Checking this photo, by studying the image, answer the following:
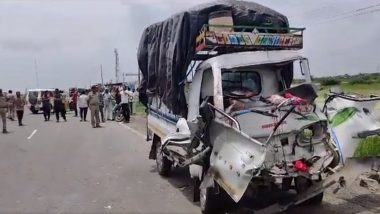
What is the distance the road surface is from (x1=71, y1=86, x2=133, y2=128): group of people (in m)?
7.55

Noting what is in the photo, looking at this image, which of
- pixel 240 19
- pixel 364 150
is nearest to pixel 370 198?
pixel 364 150

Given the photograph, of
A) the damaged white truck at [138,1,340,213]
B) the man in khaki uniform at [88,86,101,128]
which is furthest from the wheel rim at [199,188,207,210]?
the man in khaki uniform at [88,86,101,128]

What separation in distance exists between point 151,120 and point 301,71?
5040mm

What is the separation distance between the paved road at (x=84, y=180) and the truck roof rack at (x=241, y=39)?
2.63m

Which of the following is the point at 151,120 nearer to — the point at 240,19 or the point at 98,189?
the point at 98,189

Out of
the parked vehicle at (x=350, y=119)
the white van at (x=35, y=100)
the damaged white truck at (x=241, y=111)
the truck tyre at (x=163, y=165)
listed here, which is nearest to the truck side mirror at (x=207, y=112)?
the damaged white truck at (x=241, y=111)

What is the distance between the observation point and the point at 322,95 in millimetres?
8648

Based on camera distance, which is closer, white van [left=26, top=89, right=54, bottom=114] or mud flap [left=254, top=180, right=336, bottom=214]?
mud flap [left=254, top=180, right=336, bottom=214]

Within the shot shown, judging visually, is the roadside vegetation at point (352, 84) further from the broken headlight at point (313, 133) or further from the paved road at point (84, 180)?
the paved road at point (84, 180)

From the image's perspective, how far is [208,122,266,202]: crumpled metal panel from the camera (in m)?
6.14

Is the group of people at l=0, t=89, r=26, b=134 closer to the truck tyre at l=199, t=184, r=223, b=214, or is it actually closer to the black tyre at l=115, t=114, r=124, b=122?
the black tyre at l=115, t=114, r=124, b=122

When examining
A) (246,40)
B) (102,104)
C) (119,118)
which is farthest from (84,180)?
(102,104)

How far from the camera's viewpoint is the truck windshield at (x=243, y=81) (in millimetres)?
8211

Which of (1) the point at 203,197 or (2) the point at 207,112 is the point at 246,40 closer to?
(2) the point at 207,112
